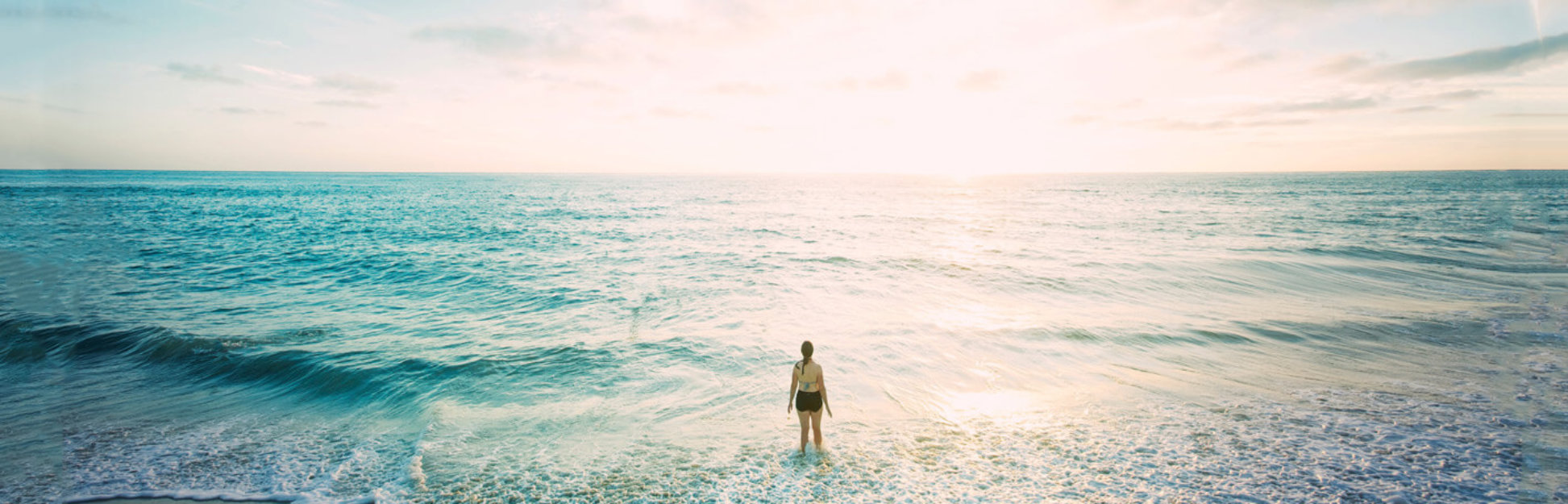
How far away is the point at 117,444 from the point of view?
8570mm

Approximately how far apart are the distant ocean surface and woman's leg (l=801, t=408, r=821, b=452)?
35cm

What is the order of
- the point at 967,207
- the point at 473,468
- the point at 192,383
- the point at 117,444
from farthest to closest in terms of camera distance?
1. the point at 967,207
2. the point at 192,383
3. the point at 117,444
4. the point at 473,468

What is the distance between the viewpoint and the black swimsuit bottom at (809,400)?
806cm

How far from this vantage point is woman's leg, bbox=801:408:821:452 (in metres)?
8.34

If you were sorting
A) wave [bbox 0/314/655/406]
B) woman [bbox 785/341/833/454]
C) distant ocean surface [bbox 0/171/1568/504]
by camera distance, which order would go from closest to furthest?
distant ocean surface [bbox 0/171/1568/504], woman [bbox 785/341/833/454], wave [bbox 0/314/655/406]

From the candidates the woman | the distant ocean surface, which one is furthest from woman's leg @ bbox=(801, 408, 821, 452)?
the distant ocean surface

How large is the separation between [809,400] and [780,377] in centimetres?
366

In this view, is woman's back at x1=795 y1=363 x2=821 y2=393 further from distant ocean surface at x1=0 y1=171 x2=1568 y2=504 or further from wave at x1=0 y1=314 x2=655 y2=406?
wave at x1=0 y1=314 x2=655 y2=406

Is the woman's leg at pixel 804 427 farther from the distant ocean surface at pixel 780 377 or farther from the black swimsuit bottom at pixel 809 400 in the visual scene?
the distant ocean surface at pixel 780 377

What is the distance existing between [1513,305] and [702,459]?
73.5ft

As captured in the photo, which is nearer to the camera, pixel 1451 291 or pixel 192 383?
pixel 192 383

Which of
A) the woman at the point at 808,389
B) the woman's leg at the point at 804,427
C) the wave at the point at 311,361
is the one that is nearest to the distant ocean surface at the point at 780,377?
the wave at the point at 311,361

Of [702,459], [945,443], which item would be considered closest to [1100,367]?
[945,443]

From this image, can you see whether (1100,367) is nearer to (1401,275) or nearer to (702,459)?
(702,459)
